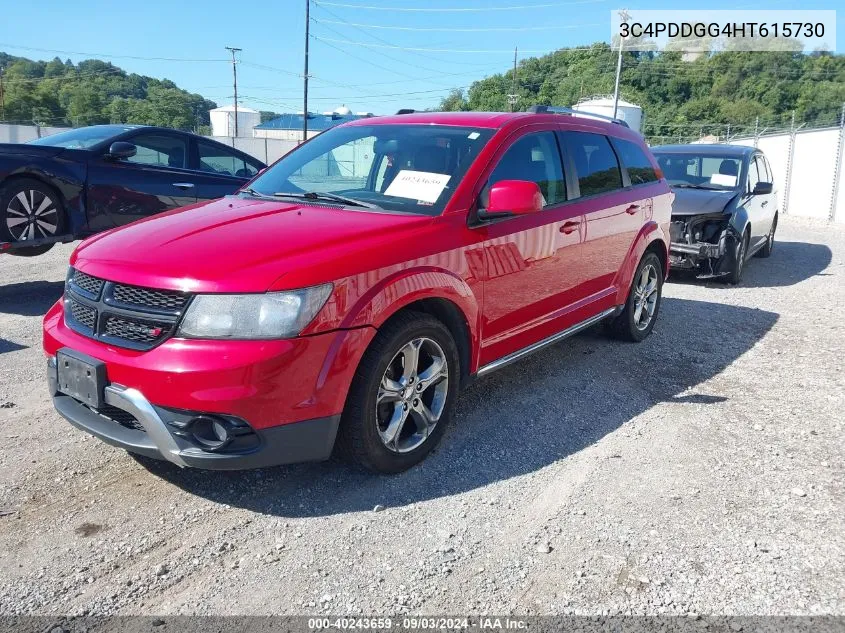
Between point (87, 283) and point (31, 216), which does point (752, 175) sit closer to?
point (31, 216)

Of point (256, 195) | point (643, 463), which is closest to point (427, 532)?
point (643, 463)

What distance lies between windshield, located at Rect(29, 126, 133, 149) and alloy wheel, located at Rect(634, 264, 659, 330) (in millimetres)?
5523

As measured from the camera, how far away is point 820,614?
2.46 meters

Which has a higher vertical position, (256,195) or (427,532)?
(256,195)

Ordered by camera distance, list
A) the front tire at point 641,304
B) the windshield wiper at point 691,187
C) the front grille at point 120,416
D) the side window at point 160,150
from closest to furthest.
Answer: the front grille at point 120,416
the front tire at point 641,304
the side window at point 160,150
the windshield wiper at point 691,187

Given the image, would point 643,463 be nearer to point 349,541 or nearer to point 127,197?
point 349,541

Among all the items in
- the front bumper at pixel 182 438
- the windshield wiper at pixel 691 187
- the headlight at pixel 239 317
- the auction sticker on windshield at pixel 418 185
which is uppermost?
the windshield wiper at pixel 691 187

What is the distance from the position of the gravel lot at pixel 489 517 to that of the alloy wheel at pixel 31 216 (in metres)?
2.12

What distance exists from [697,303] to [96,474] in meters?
6.34

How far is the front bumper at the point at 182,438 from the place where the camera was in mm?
2812

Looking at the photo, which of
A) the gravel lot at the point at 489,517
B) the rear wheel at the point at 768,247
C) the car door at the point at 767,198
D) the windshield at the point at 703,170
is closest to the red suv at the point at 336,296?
the gravel lot at the point at 489,517

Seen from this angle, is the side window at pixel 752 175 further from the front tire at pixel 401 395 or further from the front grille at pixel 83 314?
the front grille at pixel 83 314

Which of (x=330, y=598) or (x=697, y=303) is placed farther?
(x=697, y=303)

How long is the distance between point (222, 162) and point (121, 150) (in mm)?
1497
